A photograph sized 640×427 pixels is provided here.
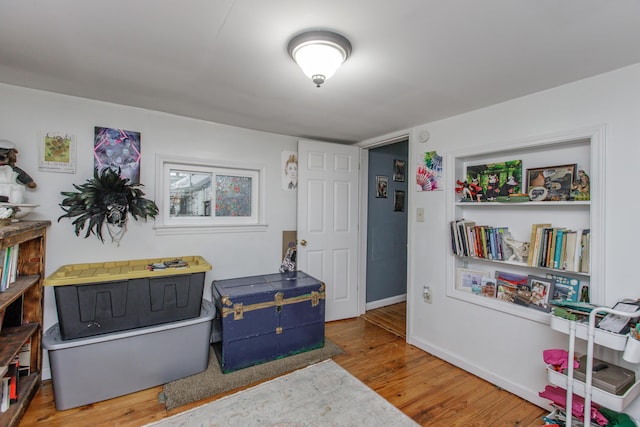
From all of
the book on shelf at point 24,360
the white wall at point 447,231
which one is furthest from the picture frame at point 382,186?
the book on shelf at point 24,360

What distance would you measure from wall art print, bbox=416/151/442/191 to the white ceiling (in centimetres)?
48

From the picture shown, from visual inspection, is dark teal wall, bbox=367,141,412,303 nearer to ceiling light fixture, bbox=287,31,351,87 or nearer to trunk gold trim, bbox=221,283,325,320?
trunk gold trim, bbox=221,283,325,320

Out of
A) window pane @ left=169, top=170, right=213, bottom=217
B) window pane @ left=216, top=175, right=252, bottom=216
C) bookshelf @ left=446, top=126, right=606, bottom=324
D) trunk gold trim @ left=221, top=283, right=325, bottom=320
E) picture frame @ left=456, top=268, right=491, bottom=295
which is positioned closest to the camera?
bookshelf @ left=446, top=126, right=606, bottom=324

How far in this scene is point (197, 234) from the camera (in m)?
2.83

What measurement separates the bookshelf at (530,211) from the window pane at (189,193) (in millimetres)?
2298

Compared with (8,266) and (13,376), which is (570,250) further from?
(13,376)

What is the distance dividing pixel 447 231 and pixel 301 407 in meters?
1.83

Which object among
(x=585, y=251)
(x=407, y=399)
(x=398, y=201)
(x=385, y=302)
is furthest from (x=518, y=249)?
(x=385, y=302)

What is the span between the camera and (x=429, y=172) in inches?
111

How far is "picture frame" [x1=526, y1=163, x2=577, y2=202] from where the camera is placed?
2.03 metres

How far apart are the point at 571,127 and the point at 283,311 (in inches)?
99.3

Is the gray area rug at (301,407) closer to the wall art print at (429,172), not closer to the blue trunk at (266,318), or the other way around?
the blue trunk at (266,318)

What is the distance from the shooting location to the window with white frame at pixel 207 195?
→ 273cm

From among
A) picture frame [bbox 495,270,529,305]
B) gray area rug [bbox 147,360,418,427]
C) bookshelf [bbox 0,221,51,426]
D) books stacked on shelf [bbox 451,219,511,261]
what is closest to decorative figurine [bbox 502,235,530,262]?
books stacked on shelf [bbox 451,219,511,261]
